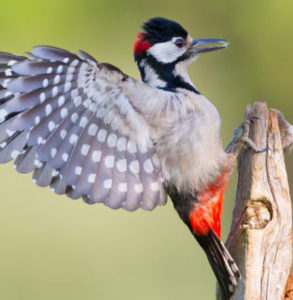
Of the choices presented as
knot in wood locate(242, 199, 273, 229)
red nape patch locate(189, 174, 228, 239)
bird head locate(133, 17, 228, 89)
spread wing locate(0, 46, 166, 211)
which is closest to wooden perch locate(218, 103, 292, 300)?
knot in wood locate(242, 199, 273, 229)

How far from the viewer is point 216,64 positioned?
6500 mm

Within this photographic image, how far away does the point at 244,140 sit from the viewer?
4.03 meters

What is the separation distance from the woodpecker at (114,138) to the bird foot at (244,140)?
6cm

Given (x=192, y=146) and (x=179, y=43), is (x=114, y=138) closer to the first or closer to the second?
(x=192, y=146)

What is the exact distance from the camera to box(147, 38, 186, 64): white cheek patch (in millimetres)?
4273

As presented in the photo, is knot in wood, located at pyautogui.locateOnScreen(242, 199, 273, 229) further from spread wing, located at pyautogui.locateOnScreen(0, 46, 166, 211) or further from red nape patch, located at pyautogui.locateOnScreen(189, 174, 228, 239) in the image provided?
spread wing, located at pyautogui.locateOnScreen(0, 46, 166, 211)

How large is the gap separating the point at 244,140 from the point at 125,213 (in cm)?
244

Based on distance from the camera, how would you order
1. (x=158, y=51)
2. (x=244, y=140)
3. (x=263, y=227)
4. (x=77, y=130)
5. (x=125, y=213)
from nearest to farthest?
(x=263, y=227) < (x=77, y=130) < (x=244, y=140) < (x=158, y=51) < (x=125, y=213)

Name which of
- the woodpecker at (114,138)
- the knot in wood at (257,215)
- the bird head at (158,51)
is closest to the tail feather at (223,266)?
the woodpecker at (114,138)

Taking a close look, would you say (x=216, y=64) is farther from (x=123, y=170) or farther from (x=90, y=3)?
(x=123, y=170)

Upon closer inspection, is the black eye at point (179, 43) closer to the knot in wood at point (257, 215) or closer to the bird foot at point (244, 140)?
the bird foot at point (244, 140)

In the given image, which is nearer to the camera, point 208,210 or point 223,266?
point 223,266

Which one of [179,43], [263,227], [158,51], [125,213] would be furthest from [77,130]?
[125,213]

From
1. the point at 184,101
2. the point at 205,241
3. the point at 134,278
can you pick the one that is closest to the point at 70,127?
the point at 184,101
